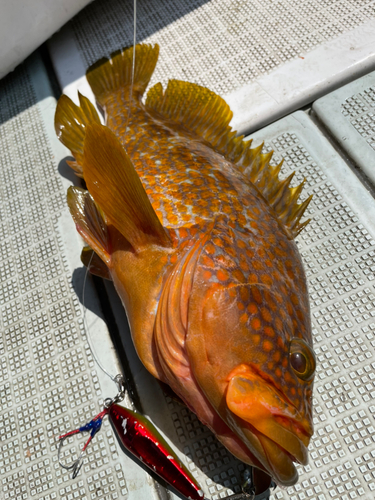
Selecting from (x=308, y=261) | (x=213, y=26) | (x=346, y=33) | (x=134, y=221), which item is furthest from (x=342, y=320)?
(x=213, y=26)

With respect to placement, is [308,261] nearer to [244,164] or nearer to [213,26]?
[244,164]

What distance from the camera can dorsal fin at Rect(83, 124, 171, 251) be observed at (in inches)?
55.2

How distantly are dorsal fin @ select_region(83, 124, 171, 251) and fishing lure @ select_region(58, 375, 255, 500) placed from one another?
2.58 feet

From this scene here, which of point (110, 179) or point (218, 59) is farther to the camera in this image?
point (218, 59)

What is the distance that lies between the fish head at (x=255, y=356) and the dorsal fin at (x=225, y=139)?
41 centimetres

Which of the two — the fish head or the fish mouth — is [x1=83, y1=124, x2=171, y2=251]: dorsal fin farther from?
the fish mouth

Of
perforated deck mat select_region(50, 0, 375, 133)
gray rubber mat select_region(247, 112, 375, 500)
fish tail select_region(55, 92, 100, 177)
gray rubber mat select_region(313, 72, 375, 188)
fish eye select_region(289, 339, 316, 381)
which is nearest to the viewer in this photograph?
fish eye select_region(289, 339, 316, 381)

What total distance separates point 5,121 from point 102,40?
954 millimetres

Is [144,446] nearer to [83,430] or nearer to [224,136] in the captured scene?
[83,430]

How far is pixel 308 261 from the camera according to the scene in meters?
1.99

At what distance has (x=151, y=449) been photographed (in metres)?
1.67

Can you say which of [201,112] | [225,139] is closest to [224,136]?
[225,139]

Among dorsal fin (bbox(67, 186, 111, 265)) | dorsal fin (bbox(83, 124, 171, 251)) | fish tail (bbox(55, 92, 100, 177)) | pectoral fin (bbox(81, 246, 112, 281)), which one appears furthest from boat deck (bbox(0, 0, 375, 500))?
dorsal fin (bbox(83, 124, 171, 251))

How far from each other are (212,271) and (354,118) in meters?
1.54
